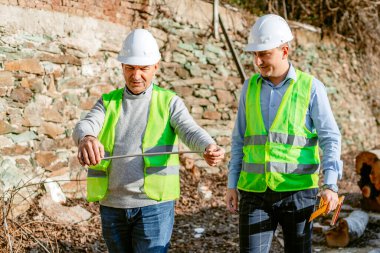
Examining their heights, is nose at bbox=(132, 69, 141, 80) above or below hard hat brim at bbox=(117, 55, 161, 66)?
below

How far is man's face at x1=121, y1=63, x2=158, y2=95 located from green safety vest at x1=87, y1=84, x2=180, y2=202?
0.08m

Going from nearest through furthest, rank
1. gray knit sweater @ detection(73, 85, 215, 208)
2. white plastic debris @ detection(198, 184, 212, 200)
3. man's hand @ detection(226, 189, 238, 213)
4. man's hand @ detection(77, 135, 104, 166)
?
man's hand @ detection(77, 135, 104, 166), gray knit sweater @ detection(73, 85, 215, 208), man's hand @ detection(226, 189, 238, 213), white plastic debris @ detection(198, 184, 212, 200)

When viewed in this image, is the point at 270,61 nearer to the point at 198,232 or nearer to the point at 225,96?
the point at 198,232

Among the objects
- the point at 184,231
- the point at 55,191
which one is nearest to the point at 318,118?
the point at 184,231

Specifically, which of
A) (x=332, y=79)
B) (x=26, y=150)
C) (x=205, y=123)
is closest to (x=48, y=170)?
(x=26, y=150)

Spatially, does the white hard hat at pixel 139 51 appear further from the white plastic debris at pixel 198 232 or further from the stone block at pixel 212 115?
the stone block at pixel 212 115

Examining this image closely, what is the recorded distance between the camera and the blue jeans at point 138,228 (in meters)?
2.44

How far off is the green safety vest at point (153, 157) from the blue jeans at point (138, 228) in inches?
3.1

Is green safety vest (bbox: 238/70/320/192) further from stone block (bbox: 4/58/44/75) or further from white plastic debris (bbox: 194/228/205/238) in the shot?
stone block (bbox: 4/58/44/75)

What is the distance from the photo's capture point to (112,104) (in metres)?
2.53

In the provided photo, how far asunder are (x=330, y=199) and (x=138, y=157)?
3.15 feet

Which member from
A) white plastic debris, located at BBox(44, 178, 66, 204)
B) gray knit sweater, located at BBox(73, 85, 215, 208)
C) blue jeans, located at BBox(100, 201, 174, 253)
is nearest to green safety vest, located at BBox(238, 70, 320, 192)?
gray knit sweater, located at BBox(73, 85, 215, 208)

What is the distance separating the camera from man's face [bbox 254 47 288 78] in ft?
8.58

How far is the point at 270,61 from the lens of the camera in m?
2.62
